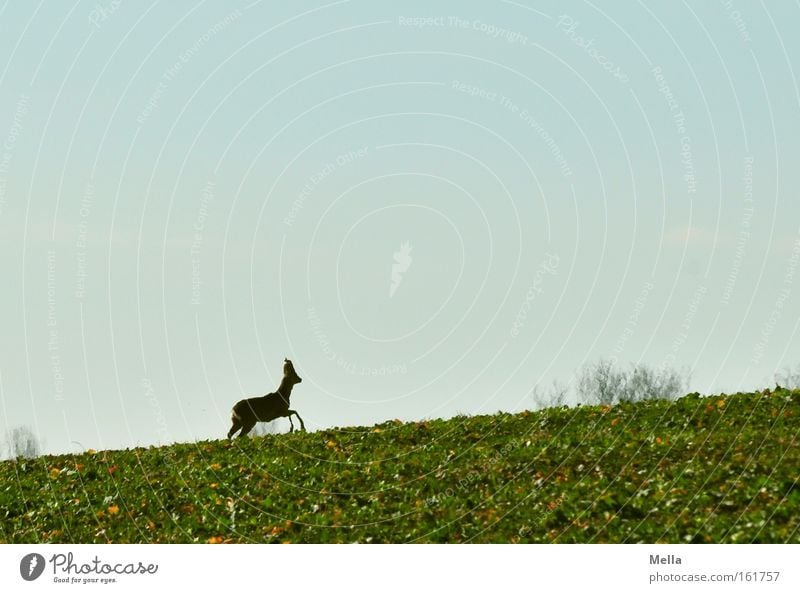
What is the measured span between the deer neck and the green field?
3.64 feet

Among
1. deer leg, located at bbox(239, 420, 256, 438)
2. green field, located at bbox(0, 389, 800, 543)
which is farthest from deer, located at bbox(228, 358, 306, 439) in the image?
green field, located at bbox(0, 389, 800, 543)

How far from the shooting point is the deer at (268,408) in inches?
905

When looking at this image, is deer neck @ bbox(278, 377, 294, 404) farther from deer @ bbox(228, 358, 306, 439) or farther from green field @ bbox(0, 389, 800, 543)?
green field @ bbox(0, 389, 800, 543)

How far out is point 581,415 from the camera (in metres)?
19.9

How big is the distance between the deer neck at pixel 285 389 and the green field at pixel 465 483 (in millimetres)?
1109

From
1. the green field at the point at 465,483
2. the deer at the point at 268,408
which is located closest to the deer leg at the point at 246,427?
the deer at the point at 268,408

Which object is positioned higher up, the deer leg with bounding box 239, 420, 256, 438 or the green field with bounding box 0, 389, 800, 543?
the deer leg with bounding box 239, 420, 256, 438

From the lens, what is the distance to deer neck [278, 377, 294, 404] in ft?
75.7

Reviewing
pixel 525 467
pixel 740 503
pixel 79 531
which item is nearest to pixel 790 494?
pixel 740 503

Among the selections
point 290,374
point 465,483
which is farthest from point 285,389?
point 465,483

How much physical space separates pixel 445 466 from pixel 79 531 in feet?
21.8

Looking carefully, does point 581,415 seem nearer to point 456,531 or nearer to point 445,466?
point 445,466

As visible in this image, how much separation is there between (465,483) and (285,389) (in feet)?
22.8

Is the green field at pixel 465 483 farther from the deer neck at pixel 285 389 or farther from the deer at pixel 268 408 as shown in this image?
the deer neck at pixel 285 389
